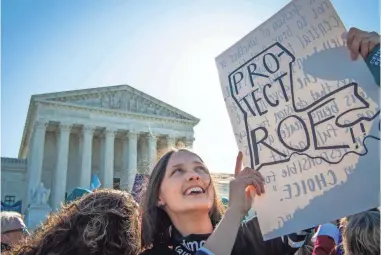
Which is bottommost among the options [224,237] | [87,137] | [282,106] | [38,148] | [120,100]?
[224,237]

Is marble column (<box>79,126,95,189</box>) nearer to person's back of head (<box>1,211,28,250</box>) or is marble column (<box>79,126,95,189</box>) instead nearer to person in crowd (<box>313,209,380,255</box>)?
person's back of head (<box>1,211,28,250</box>)

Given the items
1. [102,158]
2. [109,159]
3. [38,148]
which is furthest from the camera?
[102,158]

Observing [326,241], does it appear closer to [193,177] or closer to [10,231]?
[193,177]

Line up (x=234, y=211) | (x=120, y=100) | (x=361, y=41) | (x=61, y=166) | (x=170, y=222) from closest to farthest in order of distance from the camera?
(x=361, y=41) < (x=234, y=211) < (x=170, y=222) < (x=61, y=166) < (x=120, y=100)

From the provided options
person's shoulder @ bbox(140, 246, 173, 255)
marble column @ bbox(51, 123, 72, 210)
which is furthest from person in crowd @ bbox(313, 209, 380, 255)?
marble column @ bbox(51, 123, 72, 210)

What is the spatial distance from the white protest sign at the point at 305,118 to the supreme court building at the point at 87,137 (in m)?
36.4

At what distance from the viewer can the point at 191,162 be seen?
2.70 meters

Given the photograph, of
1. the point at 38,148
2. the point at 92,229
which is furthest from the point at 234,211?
the point at 38,148

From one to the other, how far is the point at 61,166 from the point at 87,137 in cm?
390

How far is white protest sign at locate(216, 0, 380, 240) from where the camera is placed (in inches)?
81.4

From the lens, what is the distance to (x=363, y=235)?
2715 mm

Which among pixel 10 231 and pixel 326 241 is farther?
pixel 10 231

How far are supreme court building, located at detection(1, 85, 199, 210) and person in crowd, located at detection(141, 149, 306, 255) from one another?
36.1 m

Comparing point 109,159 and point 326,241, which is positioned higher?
point 109,159
